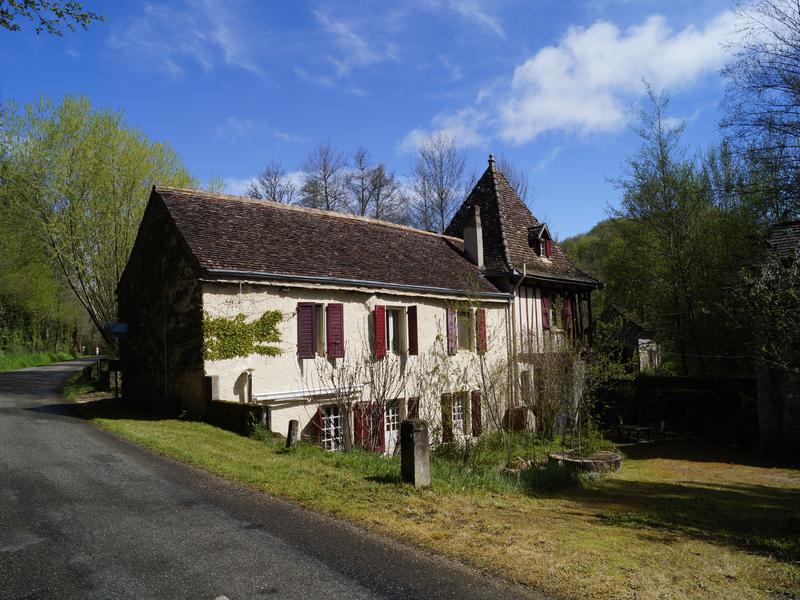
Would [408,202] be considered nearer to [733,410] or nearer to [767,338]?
[733,410]

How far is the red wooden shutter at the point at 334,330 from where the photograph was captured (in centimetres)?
→ 1334

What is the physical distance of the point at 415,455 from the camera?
7215 millimetres

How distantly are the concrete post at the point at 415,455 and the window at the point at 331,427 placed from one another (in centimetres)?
551

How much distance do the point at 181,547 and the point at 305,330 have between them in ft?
27.0

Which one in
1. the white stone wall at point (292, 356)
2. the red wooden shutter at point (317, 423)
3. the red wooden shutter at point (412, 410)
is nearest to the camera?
the white stone wall at point (292, 356)

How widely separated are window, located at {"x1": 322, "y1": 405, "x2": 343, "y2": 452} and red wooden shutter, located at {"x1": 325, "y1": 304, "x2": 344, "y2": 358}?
51.5 inches

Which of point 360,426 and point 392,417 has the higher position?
point 360,426

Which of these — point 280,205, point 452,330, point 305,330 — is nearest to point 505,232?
point 452,330

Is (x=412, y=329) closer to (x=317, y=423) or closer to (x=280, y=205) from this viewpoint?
(x=317, y=423)

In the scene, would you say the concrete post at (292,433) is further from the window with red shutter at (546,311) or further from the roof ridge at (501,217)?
the window with red shutter at (546,311)

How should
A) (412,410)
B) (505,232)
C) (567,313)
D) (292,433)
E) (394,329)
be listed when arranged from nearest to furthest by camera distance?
(292,433) → (412,410) → (394,329) → (505,232) → (567,313)

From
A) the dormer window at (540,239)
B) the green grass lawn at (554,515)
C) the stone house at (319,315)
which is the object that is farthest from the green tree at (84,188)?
the dormer window at (540,239)

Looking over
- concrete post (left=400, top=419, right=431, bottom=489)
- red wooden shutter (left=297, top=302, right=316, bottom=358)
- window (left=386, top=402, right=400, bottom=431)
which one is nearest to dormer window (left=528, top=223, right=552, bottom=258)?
window (left=386, top=402, right=400, bottom=431)

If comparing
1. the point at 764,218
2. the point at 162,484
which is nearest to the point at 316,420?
the point at 162,484
